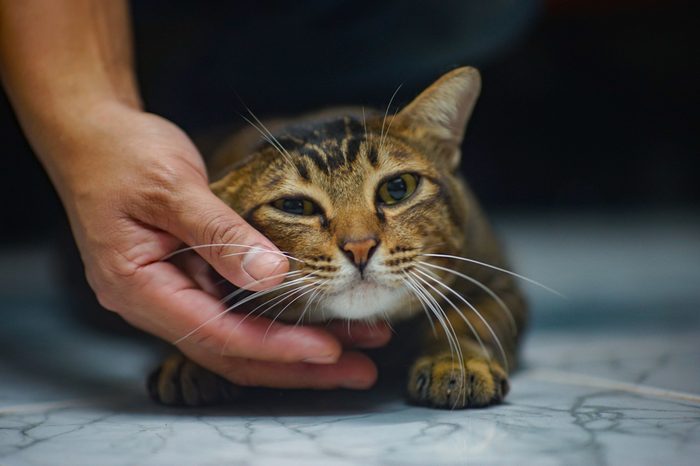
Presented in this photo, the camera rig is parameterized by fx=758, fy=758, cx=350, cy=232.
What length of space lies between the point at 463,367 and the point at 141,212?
0.51 metres

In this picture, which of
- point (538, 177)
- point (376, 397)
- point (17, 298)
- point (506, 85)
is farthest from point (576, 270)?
point (17, 298)

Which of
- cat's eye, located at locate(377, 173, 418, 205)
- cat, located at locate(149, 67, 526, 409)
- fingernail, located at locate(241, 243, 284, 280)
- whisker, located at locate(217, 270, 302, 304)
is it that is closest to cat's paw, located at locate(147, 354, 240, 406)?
cat, located at locate(149, 67, 526, 409)

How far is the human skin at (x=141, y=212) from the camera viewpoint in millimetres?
1049

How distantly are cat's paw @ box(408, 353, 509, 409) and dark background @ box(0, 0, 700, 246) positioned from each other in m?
0.41

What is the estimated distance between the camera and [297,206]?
111cm

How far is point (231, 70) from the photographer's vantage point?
5.04 ft

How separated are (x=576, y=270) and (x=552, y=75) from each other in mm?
651

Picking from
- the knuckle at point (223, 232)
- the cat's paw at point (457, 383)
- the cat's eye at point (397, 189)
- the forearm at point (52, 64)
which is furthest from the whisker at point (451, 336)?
the forearm at point (52, 64)

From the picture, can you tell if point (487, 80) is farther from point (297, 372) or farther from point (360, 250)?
point (297, 372)

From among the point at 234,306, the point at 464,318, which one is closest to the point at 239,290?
the point at 234,306

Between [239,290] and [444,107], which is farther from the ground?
[444,107]

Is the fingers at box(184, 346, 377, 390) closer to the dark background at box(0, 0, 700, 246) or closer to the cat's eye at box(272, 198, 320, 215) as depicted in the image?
the cat's eye at box(272, 198, 320, 215)

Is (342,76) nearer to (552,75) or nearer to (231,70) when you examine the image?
(231,70)

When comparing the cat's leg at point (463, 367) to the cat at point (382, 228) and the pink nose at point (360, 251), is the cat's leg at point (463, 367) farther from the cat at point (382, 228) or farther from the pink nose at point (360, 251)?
the pink nose at point (360, 251)
